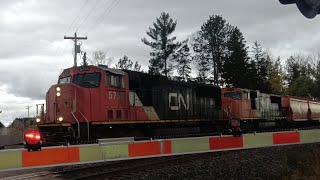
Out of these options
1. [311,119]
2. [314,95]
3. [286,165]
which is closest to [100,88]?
[286,165]

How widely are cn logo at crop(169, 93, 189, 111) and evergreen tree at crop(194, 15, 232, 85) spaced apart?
53217mm

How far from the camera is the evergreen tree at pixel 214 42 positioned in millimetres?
74312

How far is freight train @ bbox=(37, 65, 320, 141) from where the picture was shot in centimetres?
1584

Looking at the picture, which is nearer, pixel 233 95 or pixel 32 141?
pixel 32 141

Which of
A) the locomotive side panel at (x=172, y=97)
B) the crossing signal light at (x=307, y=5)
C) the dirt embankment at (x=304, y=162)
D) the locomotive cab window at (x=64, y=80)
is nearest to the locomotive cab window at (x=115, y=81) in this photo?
the locomotive side panel at (x=172, y=97)

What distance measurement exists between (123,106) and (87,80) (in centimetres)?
193

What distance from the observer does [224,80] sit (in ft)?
238

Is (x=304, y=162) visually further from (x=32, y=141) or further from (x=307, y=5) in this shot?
(x=307, y=5)

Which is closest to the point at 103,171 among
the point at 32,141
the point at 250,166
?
the point at 250,166

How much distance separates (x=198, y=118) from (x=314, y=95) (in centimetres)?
6364

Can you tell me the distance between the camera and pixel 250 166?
→ 13.2m

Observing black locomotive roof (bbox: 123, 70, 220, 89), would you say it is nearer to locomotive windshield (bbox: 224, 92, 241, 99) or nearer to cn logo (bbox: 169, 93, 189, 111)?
cn logo (bbox: 169, 93, 189, 111)

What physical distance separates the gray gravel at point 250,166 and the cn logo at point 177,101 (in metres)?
4.82

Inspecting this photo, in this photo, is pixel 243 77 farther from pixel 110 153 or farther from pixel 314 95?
pixel 110 153
